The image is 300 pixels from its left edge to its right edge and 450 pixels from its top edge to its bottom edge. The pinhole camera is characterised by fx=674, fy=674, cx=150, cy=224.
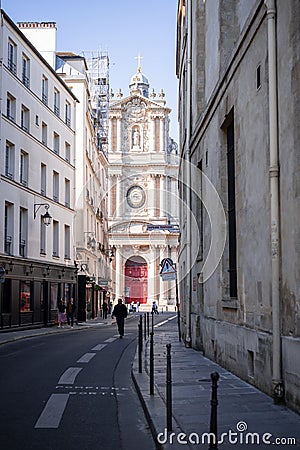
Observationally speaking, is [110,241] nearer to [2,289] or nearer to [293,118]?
[2,289]

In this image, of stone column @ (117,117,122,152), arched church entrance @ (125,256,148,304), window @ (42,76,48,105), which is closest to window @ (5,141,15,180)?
window @ (42,76,48,105)

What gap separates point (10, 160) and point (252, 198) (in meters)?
19.8

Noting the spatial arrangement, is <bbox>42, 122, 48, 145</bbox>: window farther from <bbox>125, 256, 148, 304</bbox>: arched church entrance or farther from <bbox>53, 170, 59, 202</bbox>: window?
<bbox>125, 256, 148, 304</bbox>: arched church entrance

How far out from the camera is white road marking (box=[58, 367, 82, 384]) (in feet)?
39.0

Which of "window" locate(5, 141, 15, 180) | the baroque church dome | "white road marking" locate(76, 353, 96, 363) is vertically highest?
the baroque church dome

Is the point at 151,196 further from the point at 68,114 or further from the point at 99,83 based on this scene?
the point at 68,114

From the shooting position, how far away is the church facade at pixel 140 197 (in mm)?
75375

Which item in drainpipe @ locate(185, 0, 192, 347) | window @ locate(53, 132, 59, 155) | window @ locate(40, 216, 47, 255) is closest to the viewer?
drainpipe @ locate(185, 0, 192, 347)

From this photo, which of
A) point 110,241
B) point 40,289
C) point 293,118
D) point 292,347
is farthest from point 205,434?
point 110,241

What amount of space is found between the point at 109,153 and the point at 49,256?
4500cm

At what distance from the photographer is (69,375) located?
12773 millimetres

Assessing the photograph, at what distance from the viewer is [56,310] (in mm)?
34750

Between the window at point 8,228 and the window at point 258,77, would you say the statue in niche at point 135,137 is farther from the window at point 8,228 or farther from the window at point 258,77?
the window at point 258,77

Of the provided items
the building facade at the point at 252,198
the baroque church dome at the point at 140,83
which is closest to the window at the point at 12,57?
the building facade at the point at 252,198
